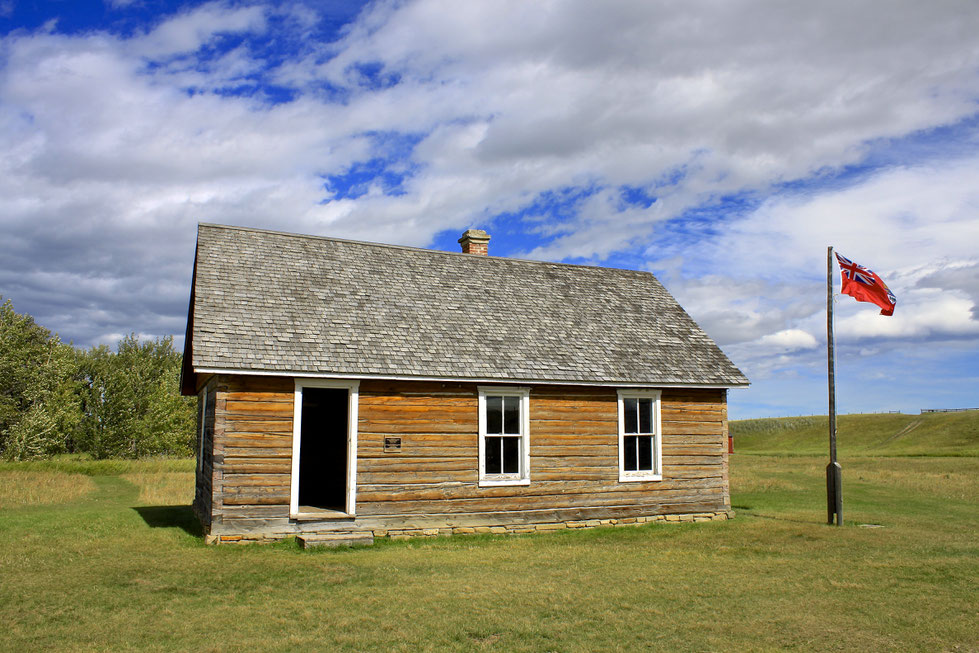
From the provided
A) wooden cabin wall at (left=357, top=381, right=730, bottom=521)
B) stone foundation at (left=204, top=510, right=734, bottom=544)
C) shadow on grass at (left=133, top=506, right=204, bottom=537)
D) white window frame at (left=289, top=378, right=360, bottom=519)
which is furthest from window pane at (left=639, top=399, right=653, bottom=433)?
shadow on grass at (left=133, top=506, right=204, bottom=537)

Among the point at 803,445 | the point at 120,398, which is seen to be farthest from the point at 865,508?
the point at 803,445

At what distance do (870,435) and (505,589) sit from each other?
83.4m

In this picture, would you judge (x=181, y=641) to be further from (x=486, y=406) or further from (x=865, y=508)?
(x=865, y=508)

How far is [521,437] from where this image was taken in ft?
51.3

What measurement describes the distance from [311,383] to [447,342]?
3.13 meters

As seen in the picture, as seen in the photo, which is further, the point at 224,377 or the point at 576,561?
the point at 224,377

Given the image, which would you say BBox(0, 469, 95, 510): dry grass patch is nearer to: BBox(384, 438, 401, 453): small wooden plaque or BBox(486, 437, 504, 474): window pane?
BBox(384, 438, 401, 453): small wooden plaque

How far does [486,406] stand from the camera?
50.7 ft

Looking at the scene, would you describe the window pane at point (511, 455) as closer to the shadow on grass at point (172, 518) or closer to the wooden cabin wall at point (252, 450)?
the wooden cabin wall at point (252, 450)

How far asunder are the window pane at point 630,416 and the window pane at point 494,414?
122 inches

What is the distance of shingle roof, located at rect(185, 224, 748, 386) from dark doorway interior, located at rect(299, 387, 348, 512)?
346 cm

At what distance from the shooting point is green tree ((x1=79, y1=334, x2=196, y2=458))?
165ft

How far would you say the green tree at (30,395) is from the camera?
135 ft

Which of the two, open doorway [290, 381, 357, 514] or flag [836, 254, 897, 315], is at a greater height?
flag [836, 254, 897, 315]
